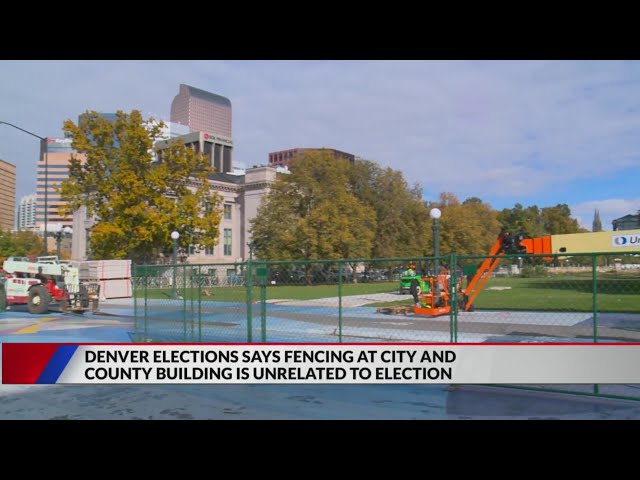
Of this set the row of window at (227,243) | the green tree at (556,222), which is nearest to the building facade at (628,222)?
the green tree at (556,222)

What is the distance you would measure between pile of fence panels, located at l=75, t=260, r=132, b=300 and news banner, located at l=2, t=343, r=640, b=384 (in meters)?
19.4

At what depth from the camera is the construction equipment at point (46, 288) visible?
19453 millimetres

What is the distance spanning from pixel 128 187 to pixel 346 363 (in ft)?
105

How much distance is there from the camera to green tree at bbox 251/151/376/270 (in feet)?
164

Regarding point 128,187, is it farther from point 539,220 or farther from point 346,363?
point 539,220

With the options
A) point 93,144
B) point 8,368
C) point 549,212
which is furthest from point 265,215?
point 549,212

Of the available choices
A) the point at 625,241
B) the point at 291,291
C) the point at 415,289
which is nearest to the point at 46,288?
the point at 291,291

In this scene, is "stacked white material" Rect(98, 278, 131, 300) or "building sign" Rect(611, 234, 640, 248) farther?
"stacked white material" Rect(98, 278, 131, 300)

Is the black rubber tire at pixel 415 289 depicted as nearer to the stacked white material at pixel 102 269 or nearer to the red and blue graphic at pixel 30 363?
the red and blue graphic at pixel 30 363

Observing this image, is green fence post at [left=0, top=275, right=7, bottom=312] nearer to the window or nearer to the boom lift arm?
the boom lift arm

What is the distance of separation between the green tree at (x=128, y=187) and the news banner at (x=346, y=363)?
29.6 m

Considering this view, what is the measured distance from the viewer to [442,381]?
6.18 metres

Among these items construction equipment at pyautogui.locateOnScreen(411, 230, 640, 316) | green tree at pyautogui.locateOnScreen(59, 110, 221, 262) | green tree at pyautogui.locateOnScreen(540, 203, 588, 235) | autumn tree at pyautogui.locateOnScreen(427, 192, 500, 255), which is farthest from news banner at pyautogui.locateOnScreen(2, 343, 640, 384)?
green tree at pyautogui.locateOnScreen(540, 203, 588, 235)

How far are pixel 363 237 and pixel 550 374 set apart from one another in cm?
4649
